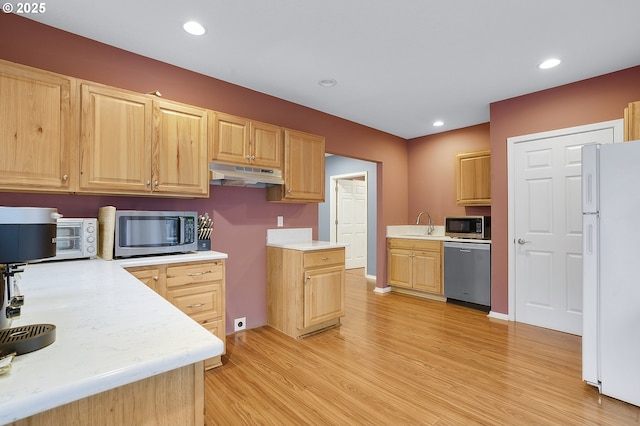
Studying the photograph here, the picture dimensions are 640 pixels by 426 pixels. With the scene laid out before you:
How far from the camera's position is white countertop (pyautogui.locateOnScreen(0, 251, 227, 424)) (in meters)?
0.58

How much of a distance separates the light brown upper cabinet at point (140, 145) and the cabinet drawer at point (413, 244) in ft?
10.6

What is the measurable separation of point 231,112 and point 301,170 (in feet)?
3.11

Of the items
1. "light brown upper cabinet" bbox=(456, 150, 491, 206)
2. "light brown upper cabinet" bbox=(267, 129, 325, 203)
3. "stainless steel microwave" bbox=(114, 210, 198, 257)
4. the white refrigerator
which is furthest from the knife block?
"light brown upper cabinet" bbox=(456, 150, 491, 206)

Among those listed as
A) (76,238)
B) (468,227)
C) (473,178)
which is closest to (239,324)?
(76,238)

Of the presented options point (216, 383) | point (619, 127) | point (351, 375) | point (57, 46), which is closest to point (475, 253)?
point (619, 127)

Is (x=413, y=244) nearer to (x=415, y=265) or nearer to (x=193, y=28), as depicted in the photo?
(x=415, y=265)

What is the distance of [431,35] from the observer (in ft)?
7.93

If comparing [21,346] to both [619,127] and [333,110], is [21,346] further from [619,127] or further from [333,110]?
[619,127]

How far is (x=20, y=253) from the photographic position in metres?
0.78

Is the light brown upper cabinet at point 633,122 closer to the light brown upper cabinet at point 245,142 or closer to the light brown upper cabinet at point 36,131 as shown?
the light brown upper cabinet at point 245,142

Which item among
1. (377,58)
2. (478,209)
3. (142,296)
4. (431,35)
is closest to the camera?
(142,296)

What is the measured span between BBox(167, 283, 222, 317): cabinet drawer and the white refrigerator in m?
2.75

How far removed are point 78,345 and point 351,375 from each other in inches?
82.8

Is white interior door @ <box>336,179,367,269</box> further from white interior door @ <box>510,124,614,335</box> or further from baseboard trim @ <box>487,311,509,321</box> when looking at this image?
white interior door @ <box>510,124,614,335</box>
